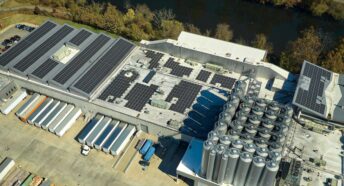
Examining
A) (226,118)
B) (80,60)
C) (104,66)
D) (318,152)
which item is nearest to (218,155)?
(226,118)

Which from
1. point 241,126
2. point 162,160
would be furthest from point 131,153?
point 241,126

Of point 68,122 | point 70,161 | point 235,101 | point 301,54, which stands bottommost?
point 70,161

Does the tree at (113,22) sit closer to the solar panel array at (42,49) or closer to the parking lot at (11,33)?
the solar panel array at (42,49)

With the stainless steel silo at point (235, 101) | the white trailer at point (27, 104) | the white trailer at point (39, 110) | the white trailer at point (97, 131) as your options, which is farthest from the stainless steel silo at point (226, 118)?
the white trailer at point (27, 104)

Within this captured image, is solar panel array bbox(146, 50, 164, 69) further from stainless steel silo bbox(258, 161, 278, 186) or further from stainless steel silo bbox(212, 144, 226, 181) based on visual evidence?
stainless steel silo bbox(258, 161, 278, 186)

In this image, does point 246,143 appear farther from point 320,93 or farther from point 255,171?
point 320,93

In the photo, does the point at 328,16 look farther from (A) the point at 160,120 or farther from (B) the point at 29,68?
(B) the point at 29,68
